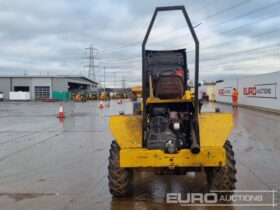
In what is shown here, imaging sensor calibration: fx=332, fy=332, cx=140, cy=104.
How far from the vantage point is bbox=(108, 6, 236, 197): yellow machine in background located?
16.1 feet

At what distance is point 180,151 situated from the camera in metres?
4.90

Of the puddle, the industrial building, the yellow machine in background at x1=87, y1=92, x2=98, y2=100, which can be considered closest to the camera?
the puddle

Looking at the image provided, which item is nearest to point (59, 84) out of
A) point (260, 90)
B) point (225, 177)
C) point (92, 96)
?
point (92, 96)

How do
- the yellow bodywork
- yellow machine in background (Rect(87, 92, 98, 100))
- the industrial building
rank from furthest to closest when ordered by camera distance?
the industrial building → yellow machine in background (Rect(87, 92, 98, 100)) → the yellow bodywork

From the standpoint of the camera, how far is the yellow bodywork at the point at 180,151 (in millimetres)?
4883

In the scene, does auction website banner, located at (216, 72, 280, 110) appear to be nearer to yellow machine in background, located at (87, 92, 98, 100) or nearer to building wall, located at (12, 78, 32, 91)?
yellow machine in background, located at (87, 92, 98, 100)

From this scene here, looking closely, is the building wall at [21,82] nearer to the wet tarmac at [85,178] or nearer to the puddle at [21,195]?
the wet tarmac at [85,178]

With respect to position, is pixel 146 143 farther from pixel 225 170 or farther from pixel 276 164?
pixel 276 164

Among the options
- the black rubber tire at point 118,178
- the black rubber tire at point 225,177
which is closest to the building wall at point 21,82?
the black rubber tire at point 118,178

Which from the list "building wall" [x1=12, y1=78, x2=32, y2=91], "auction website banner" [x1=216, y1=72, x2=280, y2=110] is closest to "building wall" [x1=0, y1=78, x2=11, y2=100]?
"building wall" [x1=12, y1=78, x2=32, y2=91]

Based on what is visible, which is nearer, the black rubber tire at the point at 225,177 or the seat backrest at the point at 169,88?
the black rubber tire at the point at 225,177

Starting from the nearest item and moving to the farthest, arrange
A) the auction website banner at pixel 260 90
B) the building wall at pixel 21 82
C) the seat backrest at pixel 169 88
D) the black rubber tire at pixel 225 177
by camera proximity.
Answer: the black rubber tire at pixel 225 177 < the seat backrest at pixel 169 88 < the auction website banner at pixel 260 90 < the building wall at pixel 21 82

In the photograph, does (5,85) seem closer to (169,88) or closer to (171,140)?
(169,88)

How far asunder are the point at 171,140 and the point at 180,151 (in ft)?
0.89
